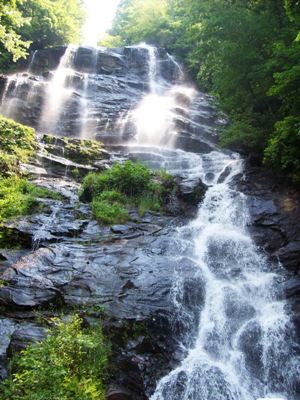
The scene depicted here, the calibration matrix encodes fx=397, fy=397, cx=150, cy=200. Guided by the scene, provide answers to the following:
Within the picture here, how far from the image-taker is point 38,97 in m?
22.4

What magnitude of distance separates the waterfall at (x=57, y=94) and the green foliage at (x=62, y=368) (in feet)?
50.0

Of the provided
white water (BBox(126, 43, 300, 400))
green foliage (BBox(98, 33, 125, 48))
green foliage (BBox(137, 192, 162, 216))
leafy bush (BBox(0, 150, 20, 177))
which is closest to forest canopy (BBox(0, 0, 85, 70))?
green foliage (BBox(98, 33, 125, 48))

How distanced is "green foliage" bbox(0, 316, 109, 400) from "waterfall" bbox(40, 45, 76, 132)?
50.0ft

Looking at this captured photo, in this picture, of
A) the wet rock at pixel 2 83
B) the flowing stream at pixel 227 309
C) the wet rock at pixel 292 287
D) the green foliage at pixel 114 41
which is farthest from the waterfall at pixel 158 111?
the green foliage at pixel 114 41

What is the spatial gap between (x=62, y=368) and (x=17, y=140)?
11.7 m

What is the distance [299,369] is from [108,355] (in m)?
3.64

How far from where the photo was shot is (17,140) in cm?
1579

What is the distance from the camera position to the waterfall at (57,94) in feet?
68.5

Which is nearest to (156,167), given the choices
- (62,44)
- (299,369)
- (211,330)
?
(211,330)

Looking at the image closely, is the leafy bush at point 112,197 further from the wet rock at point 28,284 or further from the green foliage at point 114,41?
the green foliage at point 114,41

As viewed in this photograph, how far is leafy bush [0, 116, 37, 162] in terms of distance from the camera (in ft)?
49.9

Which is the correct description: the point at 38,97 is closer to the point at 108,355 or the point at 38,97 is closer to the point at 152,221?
the point at 152,221

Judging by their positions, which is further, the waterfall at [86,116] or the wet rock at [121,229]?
the waterfall at [86,116]

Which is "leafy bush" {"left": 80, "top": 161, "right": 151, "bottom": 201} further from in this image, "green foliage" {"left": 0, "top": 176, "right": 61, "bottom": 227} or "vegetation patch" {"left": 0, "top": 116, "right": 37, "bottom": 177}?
"vegetation patch" {"left": 0, "top": 116, "right": 37, "bottom": 177}
